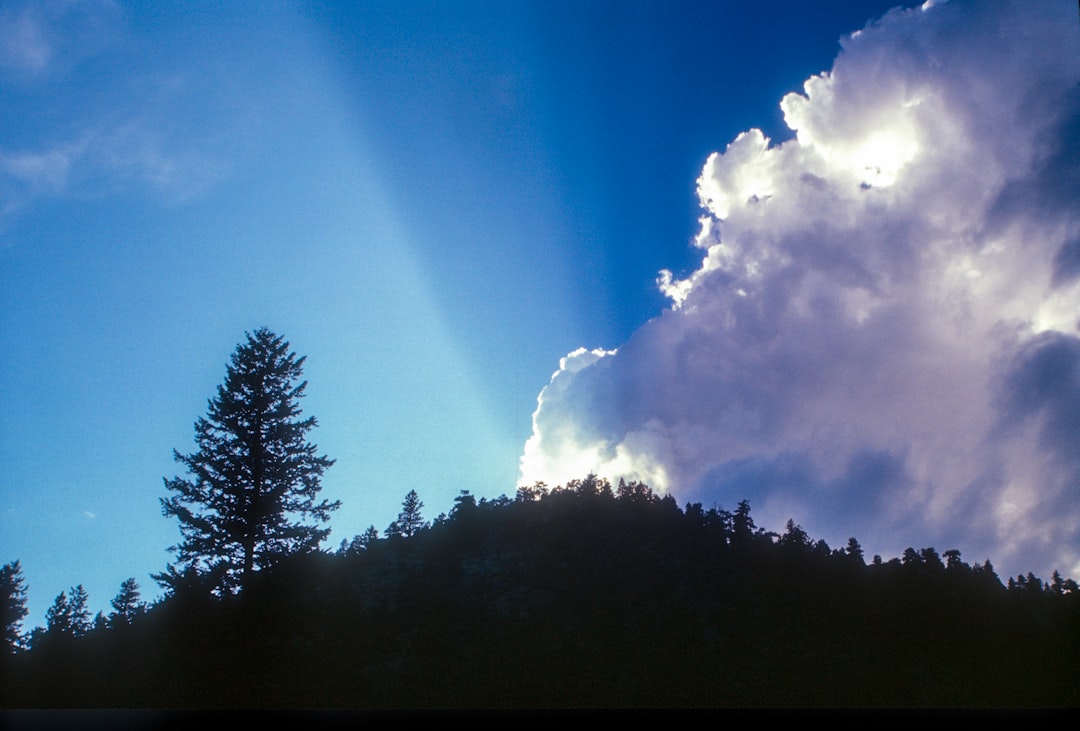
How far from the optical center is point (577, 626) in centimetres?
2839

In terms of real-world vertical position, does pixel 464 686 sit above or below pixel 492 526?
below

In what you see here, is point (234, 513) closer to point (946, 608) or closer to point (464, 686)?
point (464, 686)

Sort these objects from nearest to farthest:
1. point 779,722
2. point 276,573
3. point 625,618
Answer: point 779,722
point 276,573
point 625,618

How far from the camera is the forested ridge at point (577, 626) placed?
19562mm

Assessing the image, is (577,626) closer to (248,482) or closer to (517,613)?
(517,613)

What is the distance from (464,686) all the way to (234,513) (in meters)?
12.7

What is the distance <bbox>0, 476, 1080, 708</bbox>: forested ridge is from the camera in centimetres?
1956

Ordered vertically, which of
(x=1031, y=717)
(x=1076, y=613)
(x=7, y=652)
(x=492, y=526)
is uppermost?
(x=492, y=526)

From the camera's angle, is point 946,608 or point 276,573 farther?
point 946,608

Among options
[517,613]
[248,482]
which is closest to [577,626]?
[517,613]

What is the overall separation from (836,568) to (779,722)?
142 ft

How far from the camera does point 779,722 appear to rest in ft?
4.65

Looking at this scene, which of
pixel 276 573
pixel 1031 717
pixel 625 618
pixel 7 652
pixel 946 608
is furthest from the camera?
pixel 946 608

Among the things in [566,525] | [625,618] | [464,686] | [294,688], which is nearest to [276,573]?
[294,688]
